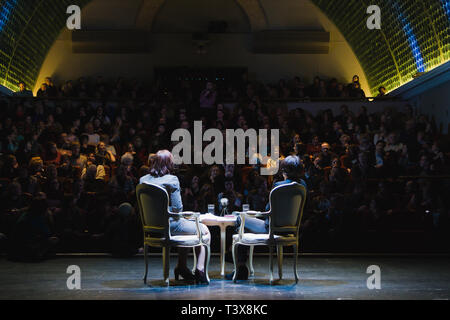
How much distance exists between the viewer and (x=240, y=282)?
521cm

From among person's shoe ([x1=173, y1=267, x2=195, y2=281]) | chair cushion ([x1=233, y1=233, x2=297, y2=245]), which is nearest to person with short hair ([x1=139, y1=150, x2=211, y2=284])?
person's shoe ([x1=173, y1=267, x2=195, y2=281])

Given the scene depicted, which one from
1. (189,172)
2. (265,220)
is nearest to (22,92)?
(189,172)

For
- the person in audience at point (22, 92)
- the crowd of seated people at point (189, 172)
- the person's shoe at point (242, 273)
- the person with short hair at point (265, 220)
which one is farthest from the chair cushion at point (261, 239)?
the person in audience at point (22, 92)

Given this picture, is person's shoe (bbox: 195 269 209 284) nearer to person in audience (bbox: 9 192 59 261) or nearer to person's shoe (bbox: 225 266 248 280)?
person's shoe (bbox: 225 266 248 280)

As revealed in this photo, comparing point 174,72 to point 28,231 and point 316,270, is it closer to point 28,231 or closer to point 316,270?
point 28,231

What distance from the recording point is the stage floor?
4.54m

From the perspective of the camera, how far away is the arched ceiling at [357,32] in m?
10.6

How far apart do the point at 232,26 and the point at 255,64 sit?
1.17 metres

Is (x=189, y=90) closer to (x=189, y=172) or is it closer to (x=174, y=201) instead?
(x=189, y=172)

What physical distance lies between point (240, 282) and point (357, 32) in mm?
10159

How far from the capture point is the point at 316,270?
602 centimetres

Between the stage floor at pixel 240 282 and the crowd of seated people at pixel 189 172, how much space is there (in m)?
0.54

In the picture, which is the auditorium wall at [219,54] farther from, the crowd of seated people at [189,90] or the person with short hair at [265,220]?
the person with short hair at [265,220]
